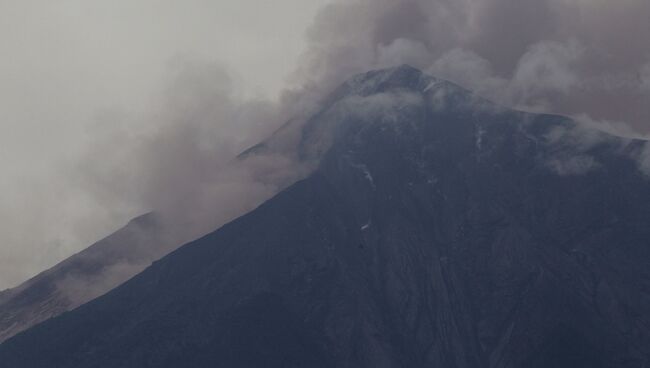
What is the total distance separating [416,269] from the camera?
504ft

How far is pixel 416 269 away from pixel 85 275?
159 feet

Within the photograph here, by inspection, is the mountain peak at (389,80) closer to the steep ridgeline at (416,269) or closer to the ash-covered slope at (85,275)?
the steep ridgeline at (416,269)

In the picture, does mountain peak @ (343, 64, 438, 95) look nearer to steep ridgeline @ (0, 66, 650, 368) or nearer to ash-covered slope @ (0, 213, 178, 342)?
steep ridgeline @ (0, 66, 650, 368)

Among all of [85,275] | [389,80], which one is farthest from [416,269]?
[85,275]

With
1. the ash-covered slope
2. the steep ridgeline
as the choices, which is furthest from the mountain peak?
the ash-covered slope

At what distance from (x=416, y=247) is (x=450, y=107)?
102 feet

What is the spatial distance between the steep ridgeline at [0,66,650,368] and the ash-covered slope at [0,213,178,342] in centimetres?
790

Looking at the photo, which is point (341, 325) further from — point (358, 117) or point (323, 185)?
point (358, 117)

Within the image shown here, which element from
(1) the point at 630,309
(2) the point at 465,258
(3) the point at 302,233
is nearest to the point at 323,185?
(3) the point at 302,233

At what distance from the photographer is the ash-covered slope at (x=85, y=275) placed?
15812 centimetres

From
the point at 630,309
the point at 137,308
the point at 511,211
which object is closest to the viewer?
the point at 630,309

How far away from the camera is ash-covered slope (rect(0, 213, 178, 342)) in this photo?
158125 millimetres

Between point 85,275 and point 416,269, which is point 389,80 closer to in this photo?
point 416,269

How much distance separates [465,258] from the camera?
156 metres
